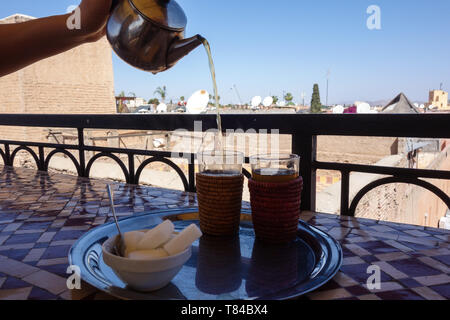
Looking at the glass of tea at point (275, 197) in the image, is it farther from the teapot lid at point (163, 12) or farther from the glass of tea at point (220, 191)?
the teapot lid at point (163, 12)

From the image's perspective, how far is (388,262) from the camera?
61 centimetres

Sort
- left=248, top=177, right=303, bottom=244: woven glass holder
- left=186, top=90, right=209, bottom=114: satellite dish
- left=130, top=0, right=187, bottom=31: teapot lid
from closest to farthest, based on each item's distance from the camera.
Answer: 1. left=248, top=177, right=303, bottom=244: woven glass holder
2. left=130, top=0, right=187, bottom=31: teapot lid
3. left=186, top=90, right=209, bottom=114: satellite dish

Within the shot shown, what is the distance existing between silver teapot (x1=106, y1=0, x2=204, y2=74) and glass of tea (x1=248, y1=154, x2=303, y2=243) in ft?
1.21

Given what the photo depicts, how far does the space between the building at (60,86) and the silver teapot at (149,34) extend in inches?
380

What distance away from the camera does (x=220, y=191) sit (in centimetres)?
66

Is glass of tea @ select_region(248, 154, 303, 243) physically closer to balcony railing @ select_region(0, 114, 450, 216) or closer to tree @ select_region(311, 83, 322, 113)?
balcony railing @ select_region(0, 114, 450, 216)

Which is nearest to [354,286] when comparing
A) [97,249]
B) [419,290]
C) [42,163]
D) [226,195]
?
[419,290]

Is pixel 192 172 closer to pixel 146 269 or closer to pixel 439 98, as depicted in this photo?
pixel 146 269

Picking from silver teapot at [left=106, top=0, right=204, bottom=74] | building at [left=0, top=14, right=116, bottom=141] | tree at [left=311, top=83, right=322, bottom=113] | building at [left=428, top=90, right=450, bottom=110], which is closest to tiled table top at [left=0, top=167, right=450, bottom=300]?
silver teapot at [left=106, top=0, right=204, bottom=74]

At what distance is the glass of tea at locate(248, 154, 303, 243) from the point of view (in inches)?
24.9

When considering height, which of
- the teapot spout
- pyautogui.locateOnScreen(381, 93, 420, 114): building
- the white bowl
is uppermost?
pyautogui.locateOnScreen(381, 93, 420, 114): building

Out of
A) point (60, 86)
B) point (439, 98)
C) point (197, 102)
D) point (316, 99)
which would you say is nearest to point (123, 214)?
point (197, 102)

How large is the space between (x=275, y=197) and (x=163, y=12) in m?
0.54

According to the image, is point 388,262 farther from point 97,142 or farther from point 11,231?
point 97,142
